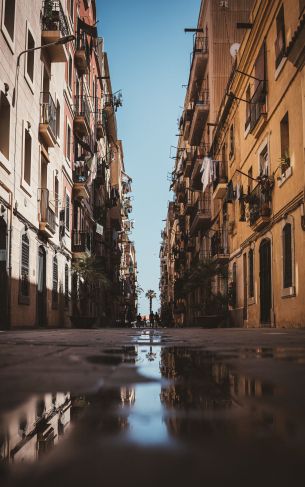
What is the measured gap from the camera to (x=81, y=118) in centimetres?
2872

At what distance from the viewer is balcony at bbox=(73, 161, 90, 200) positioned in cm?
2856

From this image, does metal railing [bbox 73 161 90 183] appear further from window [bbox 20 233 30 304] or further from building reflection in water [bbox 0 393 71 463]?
building reflection in water [bbox 0 393 71 463]

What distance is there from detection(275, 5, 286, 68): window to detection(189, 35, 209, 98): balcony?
15.5m

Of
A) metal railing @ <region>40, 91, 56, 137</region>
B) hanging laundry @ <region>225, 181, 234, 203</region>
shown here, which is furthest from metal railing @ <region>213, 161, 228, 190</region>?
metal railing @ <region>40, 91, 56, 137</region>

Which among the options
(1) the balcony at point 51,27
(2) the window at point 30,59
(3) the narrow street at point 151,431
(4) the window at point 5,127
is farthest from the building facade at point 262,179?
(3) the narrow street at point 151,431

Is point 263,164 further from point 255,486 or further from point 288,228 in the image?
point 255,486

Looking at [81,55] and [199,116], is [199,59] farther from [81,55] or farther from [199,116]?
[81,55]

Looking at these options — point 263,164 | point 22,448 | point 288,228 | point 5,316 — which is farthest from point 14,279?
point 22,448

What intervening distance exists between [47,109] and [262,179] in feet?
25.3

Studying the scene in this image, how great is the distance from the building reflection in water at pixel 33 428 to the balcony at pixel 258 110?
59.8 feet

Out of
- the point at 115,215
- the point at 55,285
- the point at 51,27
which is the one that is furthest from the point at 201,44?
the point at 115,215

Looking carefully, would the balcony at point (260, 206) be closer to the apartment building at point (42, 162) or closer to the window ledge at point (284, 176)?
the window ledge at point (284, 176)

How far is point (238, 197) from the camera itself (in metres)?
22.5

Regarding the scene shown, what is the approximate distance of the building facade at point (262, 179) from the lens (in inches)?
595
